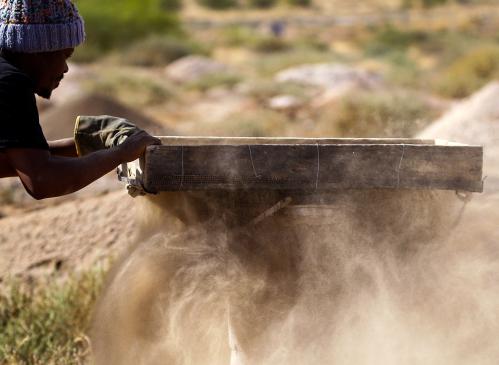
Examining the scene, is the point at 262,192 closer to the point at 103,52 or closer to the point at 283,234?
the point at 283,234

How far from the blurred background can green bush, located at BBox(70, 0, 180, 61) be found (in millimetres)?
56

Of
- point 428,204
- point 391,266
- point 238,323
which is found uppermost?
point 428,204

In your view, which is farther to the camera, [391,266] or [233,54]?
[233,54]

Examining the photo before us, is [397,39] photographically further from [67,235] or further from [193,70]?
[67,235]

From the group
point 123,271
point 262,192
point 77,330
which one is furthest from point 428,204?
point 77,330

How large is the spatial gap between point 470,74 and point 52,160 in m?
20.5

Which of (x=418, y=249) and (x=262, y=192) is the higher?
(x=262, y=192)

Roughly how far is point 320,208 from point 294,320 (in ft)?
1.43

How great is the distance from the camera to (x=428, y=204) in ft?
10.7

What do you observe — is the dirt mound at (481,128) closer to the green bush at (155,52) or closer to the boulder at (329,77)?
the boulder at (329,77)

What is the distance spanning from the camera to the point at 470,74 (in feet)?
72.5

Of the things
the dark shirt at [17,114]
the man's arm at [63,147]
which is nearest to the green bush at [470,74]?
the man's arm at [63,147]

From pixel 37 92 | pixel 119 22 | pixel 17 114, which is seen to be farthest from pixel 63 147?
pixel 119 22

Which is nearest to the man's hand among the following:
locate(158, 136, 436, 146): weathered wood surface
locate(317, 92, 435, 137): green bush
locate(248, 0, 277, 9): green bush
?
locate(158, 136, 436, 146): weathered wood surface
